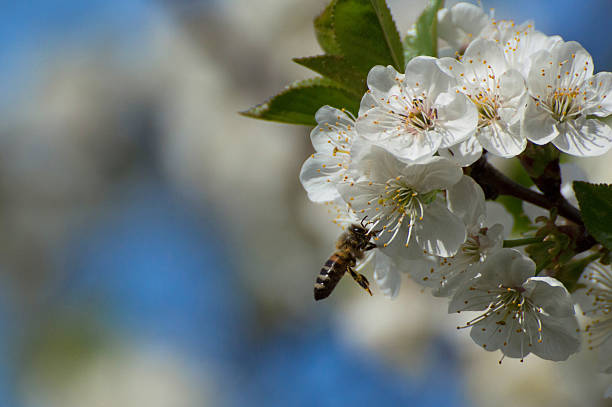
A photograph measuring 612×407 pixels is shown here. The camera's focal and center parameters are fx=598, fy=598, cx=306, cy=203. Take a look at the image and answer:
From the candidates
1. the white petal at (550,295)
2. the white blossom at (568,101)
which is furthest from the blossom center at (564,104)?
the white petal at (550,295)

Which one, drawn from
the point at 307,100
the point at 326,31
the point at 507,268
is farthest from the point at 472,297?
the point at 326,31

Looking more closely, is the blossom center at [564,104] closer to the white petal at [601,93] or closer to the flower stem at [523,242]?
the white petal at [601,93]

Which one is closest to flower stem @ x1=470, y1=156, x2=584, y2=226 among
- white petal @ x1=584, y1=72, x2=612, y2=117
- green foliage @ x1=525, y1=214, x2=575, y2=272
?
green foliage @ x1=525, y1=214, x2=575, y2=272

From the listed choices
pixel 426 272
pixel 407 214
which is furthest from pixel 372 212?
pixel 426 272

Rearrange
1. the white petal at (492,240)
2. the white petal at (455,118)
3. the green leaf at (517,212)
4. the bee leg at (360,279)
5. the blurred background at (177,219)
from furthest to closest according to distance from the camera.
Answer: the blurred background at (177,219) < the green leaf at (517,212) < the bee leg at (360,279) < the white petal at (492,240) < the white petal at (455,118)

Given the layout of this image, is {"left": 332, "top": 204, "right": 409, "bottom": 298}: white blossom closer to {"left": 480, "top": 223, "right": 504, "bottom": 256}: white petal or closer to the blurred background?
{"left": 480, "top": 223, "right": 504, "bottom": 256}: white petal
